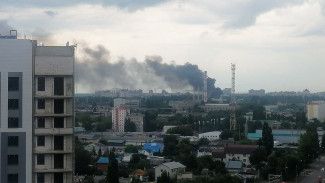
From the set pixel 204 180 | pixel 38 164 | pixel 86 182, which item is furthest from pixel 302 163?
pixel 38 164

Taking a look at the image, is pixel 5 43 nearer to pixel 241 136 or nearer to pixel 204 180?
pixel 204 180

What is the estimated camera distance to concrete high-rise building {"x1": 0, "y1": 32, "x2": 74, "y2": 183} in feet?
13.8

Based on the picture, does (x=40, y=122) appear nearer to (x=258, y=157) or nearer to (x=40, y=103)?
(x=40, y=103)

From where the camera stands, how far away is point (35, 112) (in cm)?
427

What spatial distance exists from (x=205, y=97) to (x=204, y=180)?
5180cm

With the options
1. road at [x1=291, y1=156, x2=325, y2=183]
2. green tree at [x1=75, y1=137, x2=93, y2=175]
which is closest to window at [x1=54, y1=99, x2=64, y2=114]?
green tree at [x1=75, y1=137, x2=93, y2=175]

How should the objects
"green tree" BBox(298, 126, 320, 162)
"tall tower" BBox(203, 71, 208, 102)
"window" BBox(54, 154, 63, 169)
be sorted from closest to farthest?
"window" BBox(54, 154, 63, 169) → "green tree" BBox(298, 126, 320, 162) → "tall tower" BBox(203, 71, 208, 102)

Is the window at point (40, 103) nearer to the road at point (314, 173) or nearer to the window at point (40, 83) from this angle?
the window at point (40, 83)

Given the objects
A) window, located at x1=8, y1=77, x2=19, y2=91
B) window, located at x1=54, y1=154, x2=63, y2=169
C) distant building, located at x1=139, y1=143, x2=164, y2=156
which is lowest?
distant building, located at x1=139, y1=143, x2=164, y2=156

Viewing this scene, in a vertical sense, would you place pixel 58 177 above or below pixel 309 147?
above

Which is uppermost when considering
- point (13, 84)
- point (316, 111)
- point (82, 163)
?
point (13, 84)

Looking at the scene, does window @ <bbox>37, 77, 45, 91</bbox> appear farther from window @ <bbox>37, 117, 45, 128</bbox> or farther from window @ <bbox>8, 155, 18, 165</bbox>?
window @ <bbox>8, 155, 18, 165</bbox>

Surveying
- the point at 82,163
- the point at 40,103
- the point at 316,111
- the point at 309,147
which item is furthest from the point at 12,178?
the point at 316,111

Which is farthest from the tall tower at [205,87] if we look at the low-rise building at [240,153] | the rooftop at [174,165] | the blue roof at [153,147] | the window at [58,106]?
the window at [58,106]
